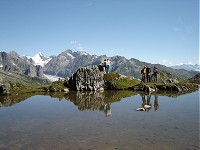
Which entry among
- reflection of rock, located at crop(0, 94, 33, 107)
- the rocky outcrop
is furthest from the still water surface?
the rocky outcrop

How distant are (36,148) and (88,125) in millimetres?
7907

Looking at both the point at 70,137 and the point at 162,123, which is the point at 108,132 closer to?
the point at 70,137

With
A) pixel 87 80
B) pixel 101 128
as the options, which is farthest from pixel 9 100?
pixel 101 128

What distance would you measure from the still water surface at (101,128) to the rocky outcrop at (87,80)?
26.2 meters

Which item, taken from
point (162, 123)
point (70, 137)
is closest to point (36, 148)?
Answer: point (70, 137)

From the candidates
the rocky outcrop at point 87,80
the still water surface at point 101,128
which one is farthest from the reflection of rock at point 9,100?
the rocky outcrop at point 87,80

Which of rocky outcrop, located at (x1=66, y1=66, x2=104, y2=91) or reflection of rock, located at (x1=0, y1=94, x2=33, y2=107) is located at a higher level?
rocky outcrop, located at (x1=66, y1=66, x2=104, y2=91)

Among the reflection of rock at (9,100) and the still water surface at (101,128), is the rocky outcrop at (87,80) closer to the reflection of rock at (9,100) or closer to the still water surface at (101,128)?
the reflection of rock at (9,100)

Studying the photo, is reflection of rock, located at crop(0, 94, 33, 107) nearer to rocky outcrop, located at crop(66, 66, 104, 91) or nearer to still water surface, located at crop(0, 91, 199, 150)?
still water surface, located at crop(0, 91, 199, 150)

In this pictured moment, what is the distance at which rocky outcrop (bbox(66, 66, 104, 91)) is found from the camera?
64.2 meters

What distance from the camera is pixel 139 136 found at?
2227 centimetres

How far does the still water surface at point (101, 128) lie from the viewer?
20375 millimetres

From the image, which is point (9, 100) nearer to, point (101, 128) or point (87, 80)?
point (87, 80)

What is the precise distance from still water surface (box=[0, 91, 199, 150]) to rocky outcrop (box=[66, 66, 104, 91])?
2620 centimetres
